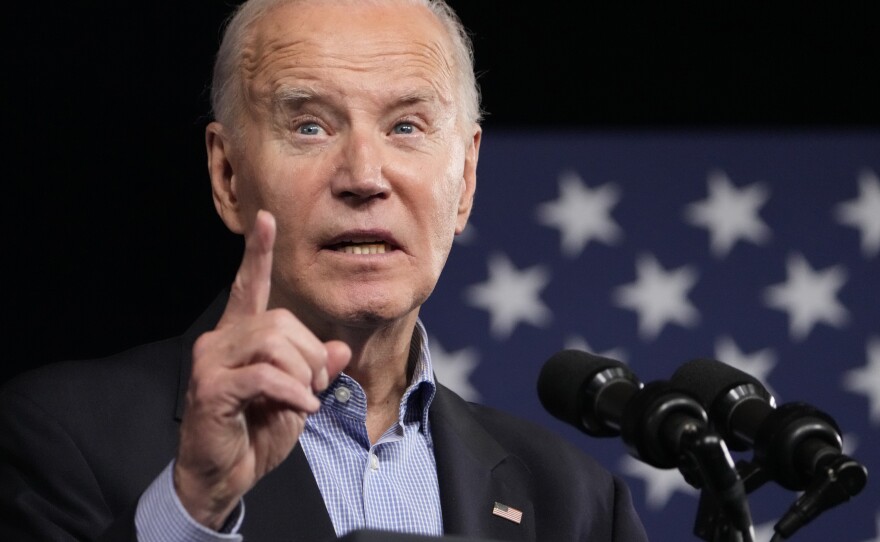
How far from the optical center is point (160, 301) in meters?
3.03

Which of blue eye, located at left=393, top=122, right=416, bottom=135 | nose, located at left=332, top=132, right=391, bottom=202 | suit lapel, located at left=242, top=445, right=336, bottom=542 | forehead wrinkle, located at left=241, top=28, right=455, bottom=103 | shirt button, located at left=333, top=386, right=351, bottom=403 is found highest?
Result: forehead wrinkle, located at left=241, top=28, right=455, bottom=103

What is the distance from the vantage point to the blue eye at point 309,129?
2.09 metres

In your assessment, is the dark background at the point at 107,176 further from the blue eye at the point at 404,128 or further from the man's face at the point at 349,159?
the blue eye at the point at 404,128

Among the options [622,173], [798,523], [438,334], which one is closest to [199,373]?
[798,523]

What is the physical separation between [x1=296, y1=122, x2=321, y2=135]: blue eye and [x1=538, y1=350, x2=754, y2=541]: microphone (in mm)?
699

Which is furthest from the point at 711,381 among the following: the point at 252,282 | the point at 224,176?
the point at 224,176

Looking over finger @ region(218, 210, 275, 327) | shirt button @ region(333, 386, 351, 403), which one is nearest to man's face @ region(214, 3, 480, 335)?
shirt button @ region(333, 386, 351, 403)

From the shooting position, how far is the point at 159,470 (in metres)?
1.96

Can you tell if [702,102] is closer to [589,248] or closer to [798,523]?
[589,248]

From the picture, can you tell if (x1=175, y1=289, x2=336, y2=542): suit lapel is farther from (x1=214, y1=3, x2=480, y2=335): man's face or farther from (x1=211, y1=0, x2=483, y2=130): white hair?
(x1=211, y1=0, x2=483, y2=130): white hair

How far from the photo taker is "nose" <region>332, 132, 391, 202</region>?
2010 millimetres

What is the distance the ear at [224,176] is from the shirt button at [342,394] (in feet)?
1.05

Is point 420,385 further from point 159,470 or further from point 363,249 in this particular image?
point 159,470

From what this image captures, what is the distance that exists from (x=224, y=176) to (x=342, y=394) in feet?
1.42
